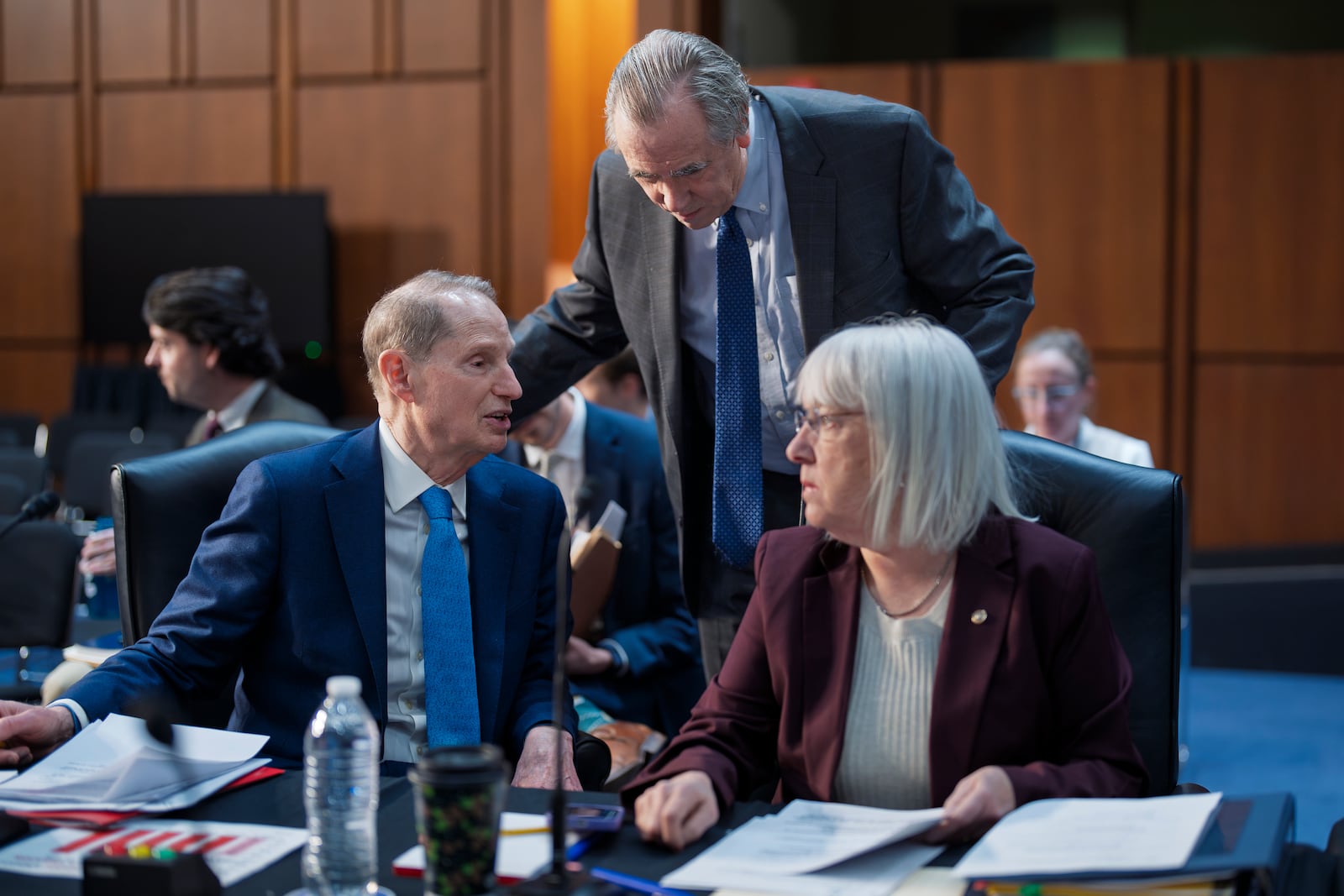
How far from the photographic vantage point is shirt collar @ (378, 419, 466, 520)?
2.12 meters

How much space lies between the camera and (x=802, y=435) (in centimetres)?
174

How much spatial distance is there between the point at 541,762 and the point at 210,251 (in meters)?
6.35

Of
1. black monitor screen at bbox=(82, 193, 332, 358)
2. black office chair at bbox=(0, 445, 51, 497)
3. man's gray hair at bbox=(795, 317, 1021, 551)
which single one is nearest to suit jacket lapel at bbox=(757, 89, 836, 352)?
man's gray hair at bbox=(795, 317, 1021, 551)

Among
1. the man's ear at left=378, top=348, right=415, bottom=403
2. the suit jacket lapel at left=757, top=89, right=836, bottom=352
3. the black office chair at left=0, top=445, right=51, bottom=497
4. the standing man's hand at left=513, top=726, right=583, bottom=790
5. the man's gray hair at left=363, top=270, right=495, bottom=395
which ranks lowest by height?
the standing man's hand at left=513, top=726, right=583, bottom=790

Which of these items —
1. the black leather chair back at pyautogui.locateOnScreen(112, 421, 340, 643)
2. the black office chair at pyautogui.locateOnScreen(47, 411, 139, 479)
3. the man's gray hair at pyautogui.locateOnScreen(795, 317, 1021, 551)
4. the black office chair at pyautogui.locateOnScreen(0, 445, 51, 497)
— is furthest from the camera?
the black office chair at pyautogui.locateOnScreen(47, 411, 139, 479)

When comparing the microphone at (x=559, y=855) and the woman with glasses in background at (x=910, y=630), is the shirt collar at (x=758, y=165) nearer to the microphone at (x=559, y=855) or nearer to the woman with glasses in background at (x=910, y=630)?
the woman with glasses in background at (x=910, y=630)

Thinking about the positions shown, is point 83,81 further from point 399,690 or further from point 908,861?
point 908,861

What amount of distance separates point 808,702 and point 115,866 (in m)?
0.79

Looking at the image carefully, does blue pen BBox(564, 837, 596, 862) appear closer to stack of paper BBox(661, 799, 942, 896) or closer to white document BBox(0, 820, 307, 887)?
stack of paper BBox(661, 799, 942, 896)

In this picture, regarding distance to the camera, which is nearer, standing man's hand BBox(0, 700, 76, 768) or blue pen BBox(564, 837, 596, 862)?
blue pen BBox(564, 837, 596, 862)

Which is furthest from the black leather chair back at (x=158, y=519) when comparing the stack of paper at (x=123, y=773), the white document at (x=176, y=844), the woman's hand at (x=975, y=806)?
the woman's hand at (x=975, y=806)

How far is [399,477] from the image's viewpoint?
2.13m

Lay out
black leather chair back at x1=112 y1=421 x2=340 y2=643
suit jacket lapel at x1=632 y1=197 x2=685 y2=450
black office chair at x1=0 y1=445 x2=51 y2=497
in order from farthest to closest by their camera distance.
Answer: black office chair at x1=0 y1=445 x2=51 y2=497, suit jacket lapel at x1=632 y1=197 x2=685 y2=450, black leather chair back at x1=112 y1=421 x2=340 y2=643

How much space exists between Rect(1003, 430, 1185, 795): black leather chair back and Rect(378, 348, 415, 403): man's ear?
38.6 inches
